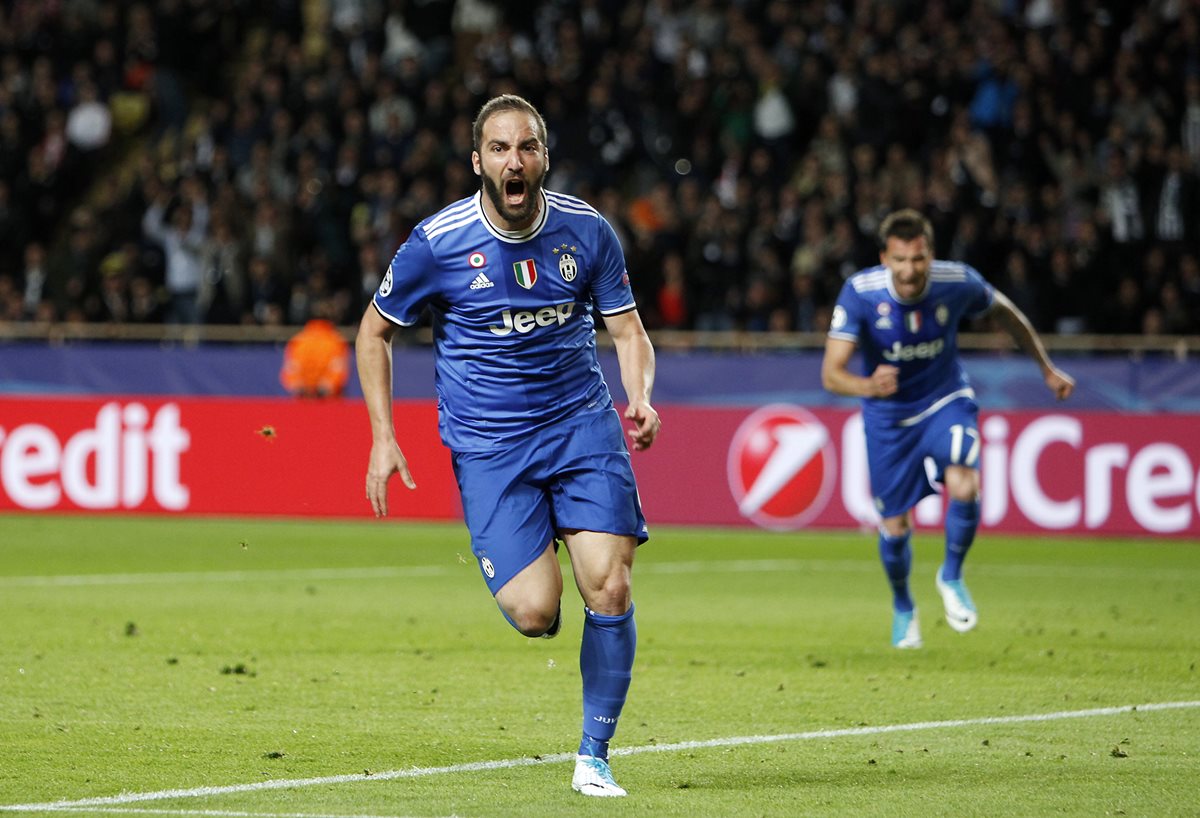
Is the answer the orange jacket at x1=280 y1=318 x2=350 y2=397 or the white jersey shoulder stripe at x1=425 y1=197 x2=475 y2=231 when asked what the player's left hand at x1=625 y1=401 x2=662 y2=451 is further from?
the orange jacket at x1=280 y1=318 x2=350 y2=397

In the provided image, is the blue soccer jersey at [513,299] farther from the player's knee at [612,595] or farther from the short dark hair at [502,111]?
the player's knee at [612,595]

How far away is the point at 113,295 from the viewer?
74.1 ft

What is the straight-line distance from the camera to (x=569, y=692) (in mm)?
9008

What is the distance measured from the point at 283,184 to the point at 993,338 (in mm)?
8635

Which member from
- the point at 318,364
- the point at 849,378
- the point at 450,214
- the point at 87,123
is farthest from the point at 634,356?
the point at 87,123

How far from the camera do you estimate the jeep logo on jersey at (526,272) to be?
6.71 metres

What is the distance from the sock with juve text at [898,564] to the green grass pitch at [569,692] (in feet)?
1.01

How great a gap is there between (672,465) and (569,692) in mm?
10193

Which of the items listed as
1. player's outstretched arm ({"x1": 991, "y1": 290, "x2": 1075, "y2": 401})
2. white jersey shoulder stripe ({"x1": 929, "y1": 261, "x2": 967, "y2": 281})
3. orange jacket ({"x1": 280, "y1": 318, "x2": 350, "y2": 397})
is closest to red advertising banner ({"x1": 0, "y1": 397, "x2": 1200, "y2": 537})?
orange jacket ({"x1": 280, "y1": 318, "x2": 350, "y2": 397})

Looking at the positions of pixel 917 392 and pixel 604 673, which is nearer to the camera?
pixel 604 673

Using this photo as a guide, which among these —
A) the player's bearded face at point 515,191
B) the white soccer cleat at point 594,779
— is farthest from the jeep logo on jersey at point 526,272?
the white soccer cleat at point 594,779

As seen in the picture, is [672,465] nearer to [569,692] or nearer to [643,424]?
[569,692]

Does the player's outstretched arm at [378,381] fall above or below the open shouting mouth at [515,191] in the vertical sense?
below

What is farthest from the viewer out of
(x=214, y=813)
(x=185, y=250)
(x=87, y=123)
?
(x=87, y=123)
